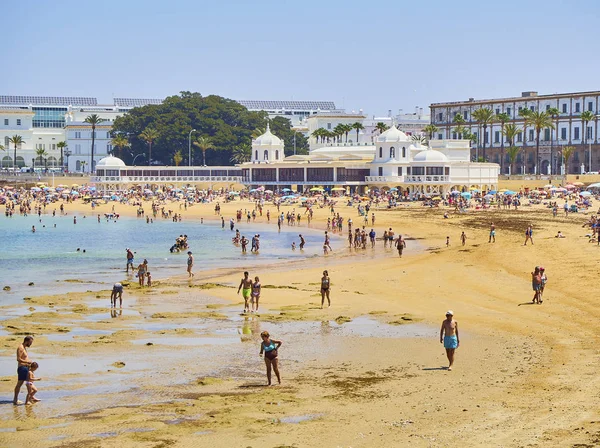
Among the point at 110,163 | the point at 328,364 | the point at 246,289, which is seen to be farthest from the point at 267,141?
the point at 328,364

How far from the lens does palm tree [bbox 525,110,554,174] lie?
375 feet

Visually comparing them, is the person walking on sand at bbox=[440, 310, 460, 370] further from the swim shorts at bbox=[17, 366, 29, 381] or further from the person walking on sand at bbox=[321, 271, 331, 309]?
the person walking on sand at bbox=[321, 271, 331, 309]

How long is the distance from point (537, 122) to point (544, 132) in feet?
28.1

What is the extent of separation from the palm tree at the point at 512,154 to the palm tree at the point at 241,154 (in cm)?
3426

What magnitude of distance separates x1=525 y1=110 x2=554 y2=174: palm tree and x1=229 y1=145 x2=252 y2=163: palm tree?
3684 centimetres

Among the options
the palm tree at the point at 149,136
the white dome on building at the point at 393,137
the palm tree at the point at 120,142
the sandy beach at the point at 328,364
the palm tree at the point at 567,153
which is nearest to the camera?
the sandy beach at the point at 328,364

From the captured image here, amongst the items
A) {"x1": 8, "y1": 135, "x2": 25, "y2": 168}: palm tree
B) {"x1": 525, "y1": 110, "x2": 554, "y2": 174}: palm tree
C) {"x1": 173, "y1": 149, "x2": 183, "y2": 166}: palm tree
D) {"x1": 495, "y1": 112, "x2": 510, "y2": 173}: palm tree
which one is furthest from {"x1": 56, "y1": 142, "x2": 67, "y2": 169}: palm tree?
{"x1": 525, "y1": 110, "x2": 554, "y2": 174}: palm tree

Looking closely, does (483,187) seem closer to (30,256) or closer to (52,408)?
(30,256)

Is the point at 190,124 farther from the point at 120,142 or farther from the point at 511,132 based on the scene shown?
the point at 511,132

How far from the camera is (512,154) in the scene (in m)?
115

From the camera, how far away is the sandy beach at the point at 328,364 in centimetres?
1548

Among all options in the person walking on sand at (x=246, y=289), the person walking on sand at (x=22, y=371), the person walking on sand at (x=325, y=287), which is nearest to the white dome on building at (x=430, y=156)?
the person walking on sand at (x=325, y=287)

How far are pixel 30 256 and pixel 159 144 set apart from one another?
8288 cm

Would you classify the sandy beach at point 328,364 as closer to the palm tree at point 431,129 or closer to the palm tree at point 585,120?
the palm tree at point 585,120
